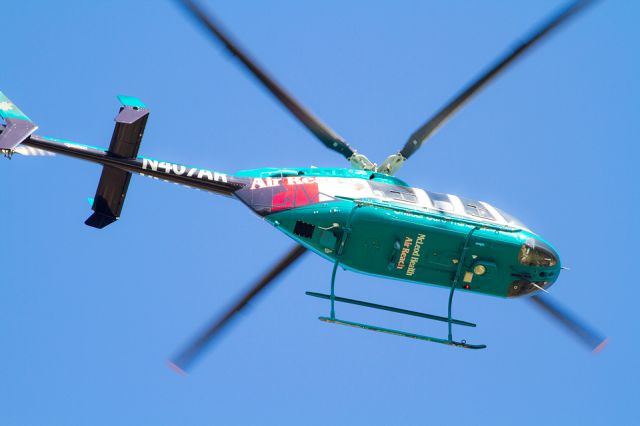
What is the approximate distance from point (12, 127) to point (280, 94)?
4787 millimetres

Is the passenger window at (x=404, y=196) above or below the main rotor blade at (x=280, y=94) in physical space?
below

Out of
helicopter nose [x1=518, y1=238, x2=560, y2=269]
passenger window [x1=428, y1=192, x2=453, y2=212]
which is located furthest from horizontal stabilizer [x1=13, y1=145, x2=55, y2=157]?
helicopter nose [x1=518, y1=238, x2=560, y2=269]

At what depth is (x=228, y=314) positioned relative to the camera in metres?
18.4

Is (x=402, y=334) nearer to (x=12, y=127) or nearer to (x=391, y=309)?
(x=391, y=309)

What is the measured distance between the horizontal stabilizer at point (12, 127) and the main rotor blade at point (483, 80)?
694 centimetres

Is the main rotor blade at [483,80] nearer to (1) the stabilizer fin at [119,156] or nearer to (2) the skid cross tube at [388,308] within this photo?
(2) the skid cross tube at [388,308]

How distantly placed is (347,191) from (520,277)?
3.68 metres

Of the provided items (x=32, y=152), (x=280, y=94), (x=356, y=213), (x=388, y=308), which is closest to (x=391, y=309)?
(x=388, y=308)

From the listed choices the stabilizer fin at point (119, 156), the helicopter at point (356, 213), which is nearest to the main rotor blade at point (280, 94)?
the helicopter at point (356, 213)

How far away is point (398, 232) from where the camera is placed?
58.6 ft

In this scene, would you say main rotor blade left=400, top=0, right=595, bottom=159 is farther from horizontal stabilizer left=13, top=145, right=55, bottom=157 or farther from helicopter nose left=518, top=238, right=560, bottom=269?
horizontal stabilizer left=13, top=145, right=55, bottom=157

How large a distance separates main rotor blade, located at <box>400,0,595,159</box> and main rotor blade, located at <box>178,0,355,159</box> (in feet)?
4.40

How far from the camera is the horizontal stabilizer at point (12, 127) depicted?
56.4 feet

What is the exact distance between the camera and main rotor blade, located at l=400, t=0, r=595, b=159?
56.6 ft
